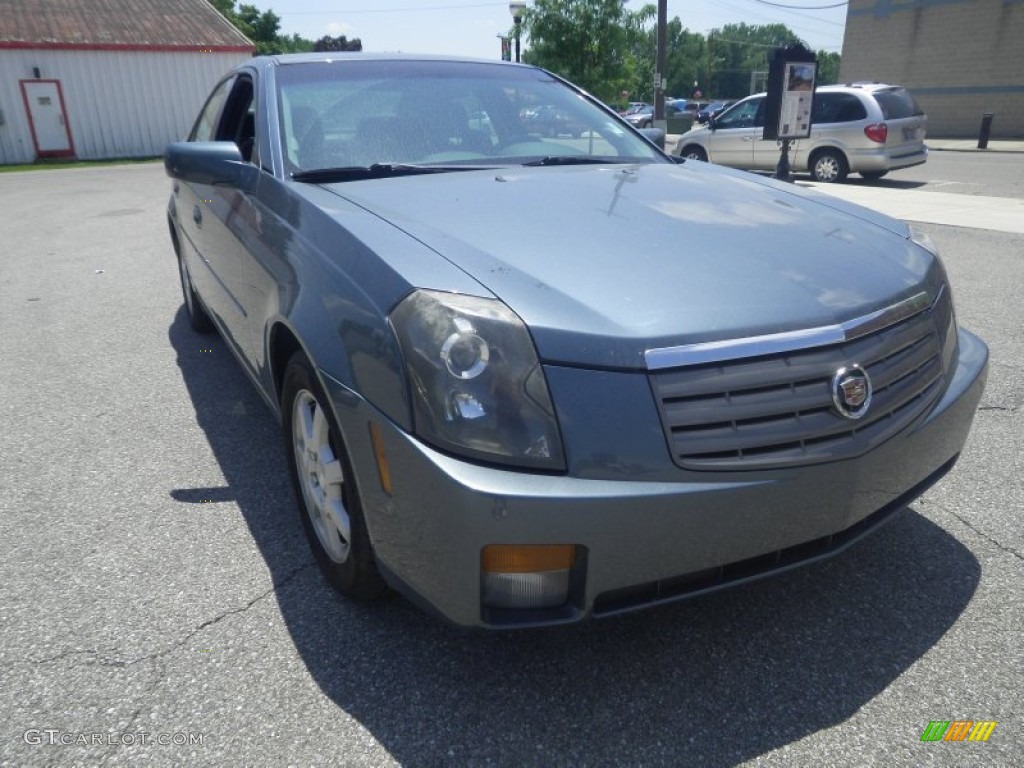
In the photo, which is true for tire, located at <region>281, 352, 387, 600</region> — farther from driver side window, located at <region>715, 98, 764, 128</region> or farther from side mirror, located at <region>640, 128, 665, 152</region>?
A: driver side window, located at <region>715, 98, 764, 128</region>

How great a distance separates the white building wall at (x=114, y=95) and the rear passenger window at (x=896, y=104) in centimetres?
2037

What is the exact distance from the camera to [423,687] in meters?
2.06

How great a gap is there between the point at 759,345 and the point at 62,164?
26.2m

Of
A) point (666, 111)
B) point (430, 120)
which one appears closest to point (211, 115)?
point (430, 120)

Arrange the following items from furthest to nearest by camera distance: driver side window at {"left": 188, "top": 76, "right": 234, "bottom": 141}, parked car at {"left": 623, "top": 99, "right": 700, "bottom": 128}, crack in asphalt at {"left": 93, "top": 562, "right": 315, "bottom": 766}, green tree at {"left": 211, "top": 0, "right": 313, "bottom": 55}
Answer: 1. green tree at {"left": 211, "top": 0, "right": 313, "bottom": 55}
2. parked car at {"left": 623, "top": 99, "right": 700, "bottom": 128}
3. driver side window at {"left": 188, "top": 76, "right": 234, "bottom": 141}
4. crack in asphalt at {"left": 93, "top": 562, "right": 315, "bottom": 766}

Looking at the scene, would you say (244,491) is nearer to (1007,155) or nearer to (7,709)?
(7,709)

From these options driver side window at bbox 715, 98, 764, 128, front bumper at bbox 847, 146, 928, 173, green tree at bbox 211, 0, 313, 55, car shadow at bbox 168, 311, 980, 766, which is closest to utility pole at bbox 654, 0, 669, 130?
driver side window at bbox 715, 98, 764, 128

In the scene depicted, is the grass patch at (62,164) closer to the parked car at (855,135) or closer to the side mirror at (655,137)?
the parked car at (855,135)

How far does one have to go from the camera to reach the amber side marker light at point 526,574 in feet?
5.66

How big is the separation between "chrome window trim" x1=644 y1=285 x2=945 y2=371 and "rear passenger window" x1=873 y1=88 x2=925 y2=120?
12974 millimetres

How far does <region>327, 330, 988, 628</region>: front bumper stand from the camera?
Result: 1.69m

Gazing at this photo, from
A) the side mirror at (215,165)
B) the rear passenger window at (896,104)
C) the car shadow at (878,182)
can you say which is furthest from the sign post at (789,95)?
the side mirror at (215,165)

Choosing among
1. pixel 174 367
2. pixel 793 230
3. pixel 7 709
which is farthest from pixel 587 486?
pixel 174 367

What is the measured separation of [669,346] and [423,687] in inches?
42.6
